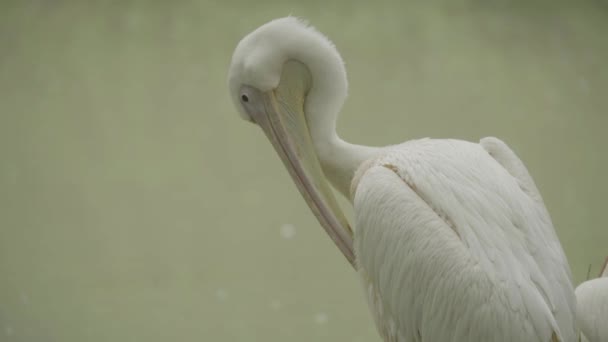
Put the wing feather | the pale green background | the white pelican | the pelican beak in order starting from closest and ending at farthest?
the wing feather < the white pelican < the pelican beak < the pale green background

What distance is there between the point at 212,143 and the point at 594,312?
2342mm

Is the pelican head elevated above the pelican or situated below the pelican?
above

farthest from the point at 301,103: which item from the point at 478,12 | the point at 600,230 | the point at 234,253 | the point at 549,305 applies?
the point at 600,230

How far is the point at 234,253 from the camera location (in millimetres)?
3707

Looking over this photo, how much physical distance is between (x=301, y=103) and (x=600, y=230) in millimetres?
2418

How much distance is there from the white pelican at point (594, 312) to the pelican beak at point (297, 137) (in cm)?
73

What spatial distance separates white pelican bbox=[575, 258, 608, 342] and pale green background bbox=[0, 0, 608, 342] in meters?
1.77

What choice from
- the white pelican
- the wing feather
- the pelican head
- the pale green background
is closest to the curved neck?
the pelican head

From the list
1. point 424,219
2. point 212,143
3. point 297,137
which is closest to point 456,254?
point 424,219

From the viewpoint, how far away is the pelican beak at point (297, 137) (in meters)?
2.17

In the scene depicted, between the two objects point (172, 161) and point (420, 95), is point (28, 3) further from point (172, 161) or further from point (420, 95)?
point (420, 95)

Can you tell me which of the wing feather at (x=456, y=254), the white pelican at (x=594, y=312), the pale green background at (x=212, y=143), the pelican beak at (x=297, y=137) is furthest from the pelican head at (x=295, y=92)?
the pale green background at (x=212, y=143)

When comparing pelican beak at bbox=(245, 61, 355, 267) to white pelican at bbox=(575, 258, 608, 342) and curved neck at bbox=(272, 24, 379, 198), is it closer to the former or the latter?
curved neck at bbox=(272, 24, 379, 198)

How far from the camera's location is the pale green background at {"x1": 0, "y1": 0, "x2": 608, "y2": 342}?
12.0 ft
